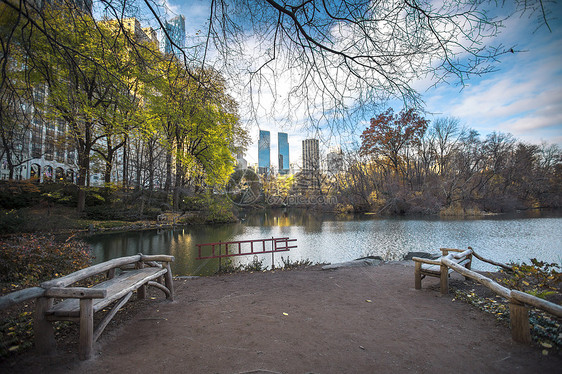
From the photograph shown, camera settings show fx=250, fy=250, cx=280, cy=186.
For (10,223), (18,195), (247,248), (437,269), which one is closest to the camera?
(437,269)

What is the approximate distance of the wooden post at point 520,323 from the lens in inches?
107

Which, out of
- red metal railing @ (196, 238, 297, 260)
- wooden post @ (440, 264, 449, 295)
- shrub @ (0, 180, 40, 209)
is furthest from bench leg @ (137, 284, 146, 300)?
shrub @ (0, 180, 40, 209)

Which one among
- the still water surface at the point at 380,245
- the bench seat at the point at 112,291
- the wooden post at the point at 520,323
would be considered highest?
the bench seat at the point at 112,291

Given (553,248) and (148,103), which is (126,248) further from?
(553,248)

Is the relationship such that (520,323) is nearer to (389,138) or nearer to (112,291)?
(112,291)

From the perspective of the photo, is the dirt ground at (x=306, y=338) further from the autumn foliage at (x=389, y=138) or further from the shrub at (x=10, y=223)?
the autumn foliage at (x=389, y=138)

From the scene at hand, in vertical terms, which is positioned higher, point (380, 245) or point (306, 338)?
point (306, 338)

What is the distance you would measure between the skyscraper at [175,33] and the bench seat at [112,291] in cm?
264

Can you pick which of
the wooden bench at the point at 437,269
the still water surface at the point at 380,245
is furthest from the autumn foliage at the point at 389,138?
the wooden bench at the point at 437,269

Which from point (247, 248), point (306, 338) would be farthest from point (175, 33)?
point (247, 248)

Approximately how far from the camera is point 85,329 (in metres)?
2.45

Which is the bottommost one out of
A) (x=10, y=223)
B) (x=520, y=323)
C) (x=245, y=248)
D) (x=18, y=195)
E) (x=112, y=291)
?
(x=245, y=248)

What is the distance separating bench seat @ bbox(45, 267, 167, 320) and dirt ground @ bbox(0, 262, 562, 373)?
0.43 m

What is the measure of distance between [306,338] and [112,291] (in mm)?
2351
